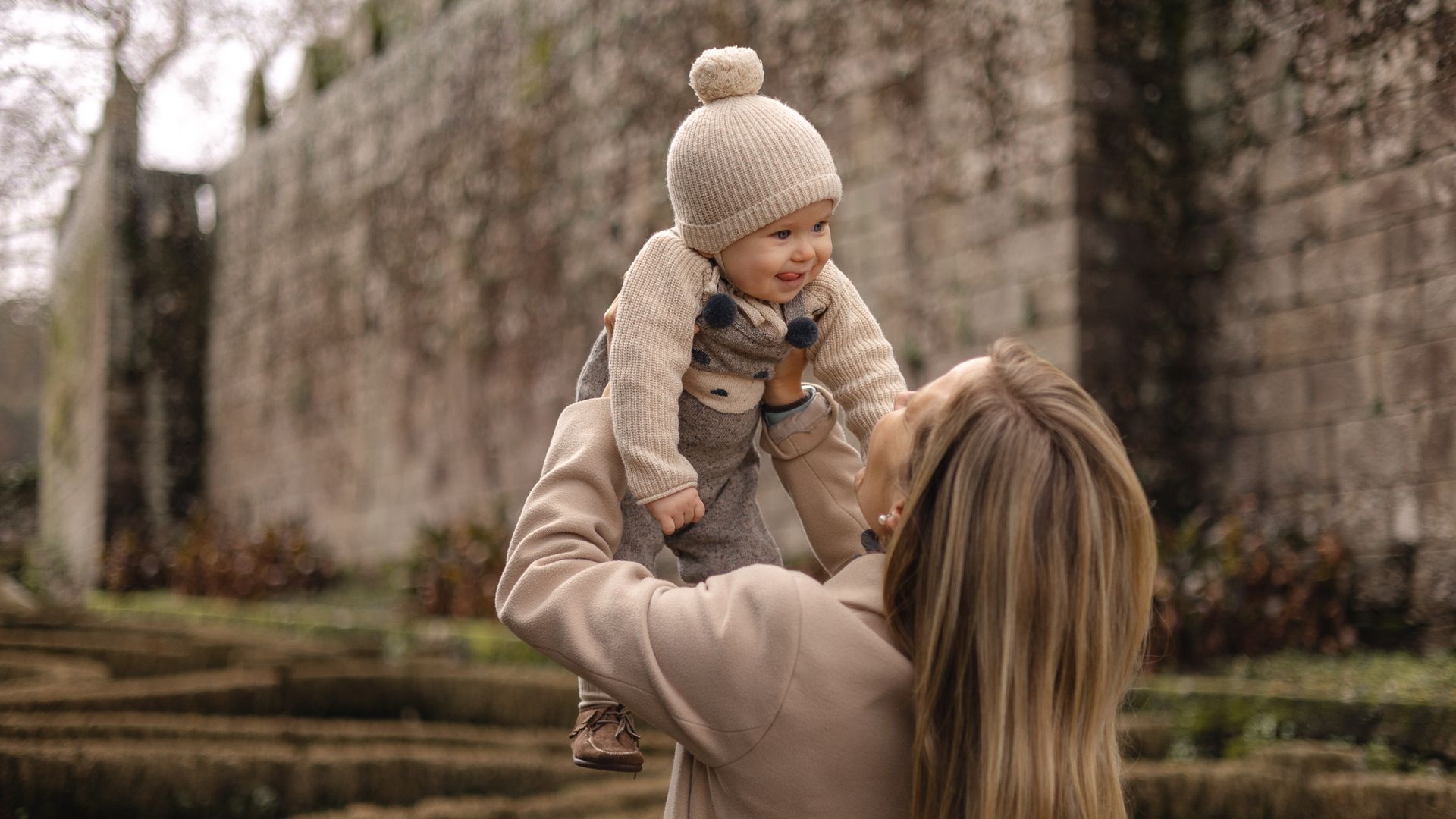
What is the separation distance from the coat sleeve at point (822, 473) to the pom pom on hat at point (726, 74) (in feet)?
1.40

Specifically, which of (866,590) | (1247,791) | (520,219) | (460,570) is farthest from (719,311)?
(520,219)

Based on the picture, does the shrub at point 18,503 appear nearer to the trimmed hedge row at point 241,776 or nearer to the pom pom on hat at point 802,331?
the trimmed hedge row at point 241,776

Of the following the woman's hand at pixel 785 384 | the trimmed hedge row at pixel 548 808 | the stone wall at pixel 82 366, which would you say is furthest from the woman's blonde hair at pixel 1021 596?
the stone wall at pixel 82 366

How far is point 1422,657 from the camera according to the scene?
15.8 feet

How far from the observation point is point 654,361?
166 cm

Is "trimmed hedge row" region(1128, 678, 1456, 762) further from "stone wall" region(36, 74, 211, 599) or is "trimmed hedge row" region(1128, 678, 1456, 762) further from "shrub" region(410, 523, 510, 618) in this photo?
"stone wall" region(36, 74, 211, 599)

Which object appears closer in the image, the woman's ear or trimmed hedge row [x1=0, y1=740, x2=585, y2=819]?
the woman's ear

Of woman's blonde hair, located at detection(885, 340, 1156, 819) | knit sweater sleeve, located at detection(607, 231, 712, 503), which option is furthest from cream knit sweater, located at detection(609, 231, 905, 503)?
woman's blonde hair, located at detection(885, 340, 1156, 819)

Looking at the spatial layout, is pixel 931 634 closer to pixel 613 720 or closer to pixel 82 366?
pixel 613 720

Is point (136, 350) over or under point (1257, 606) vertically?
over

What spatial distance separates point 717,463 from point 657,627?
43cm

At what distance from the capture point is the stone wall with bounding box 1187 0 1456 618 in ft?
16.1

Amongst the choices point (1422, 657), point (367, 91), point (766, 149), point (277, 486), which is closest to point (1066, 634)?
point (766, 149)

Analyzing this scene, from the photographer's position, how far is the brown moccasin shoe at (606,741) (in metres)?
1.65
